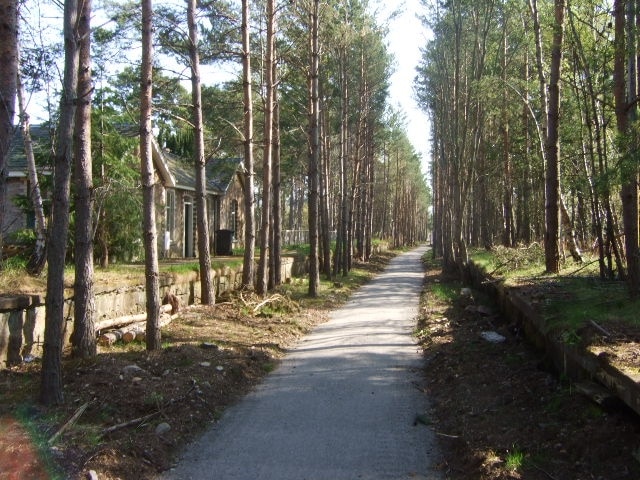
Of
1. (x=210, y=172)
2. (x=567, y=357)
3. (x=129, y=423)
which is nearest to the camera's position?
(x=129, y=423)

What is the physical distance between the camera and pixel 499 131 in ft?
102

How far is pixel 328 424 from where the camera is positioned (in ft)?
22.5

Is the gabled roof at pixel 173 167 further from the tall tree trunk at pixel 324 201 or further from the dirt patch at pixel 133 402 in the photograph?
the dirt patch at pixel 133 402

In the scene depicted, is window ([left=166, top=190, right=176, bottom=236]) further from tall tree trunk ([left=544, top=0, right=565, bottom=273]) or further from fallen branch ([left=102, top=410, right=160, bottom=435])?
fallen branch ([left=102, top=410, right=160, bottom=435])

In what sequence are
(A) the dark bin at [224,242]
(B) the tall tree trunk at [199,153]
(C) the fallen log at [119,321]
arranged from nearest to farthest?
1. (C) the fallen log at [119,321]
2. (B) the tall tree trunk at [199,153]
3. (A) the dark bin at [224,242]

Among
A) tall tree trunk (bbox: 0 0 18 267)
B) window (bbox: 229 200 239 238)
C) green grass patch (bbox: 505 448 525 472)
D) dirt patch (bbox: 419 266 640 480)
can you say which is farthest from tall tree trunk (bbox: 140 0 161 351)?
window (bbox: 229 200 239 238)

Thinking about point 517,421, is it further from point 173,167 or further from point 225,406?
point 173,167

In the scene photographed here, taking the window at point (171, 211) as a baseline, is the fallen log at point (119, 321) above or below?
below

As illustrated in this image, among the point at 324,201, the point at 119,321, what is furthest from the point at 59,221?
the point at 324,201

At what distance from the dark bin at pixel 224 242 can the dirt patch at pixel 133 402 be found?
1451 centimetres

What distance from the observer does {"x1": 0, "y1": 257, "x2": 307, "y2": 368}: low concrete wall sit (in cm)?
818

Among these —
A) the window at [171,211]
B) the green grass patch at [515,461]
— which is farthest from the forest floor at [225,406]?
the window at [171,211]

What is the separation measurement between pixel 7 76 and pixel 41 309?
14.0 feet

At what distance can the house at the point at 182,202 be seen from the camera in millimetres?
18297
